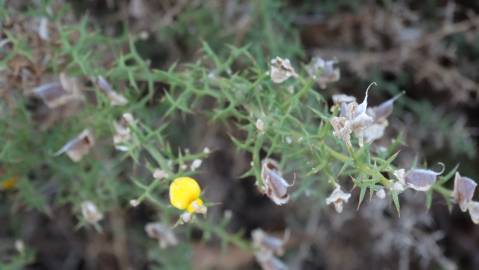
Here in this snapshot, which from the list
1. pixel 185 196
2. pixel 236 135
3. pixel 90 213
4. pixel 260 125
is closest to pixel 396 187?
pixel 260 125

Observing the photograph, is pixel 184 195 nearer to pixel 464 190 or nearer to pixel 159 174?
pixel 159 174

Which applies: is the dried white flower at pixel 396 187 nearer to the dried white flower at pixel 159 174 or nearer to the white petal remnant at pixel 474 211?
the white petal remnant at pixel 474 211

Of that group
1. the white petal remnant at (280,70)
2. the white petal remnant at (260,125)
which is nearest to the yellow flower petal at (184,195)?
the white petal remnant at (260,125)

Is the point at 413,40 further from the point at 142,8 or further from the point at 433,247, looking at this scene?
the point at 142,8

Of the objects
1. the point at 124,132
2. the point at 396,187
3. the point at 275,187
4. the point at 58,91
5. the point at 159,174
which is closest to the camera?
the point at 396,187

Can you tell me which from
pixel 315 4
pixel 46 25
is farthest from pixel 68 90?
pixel 315 4

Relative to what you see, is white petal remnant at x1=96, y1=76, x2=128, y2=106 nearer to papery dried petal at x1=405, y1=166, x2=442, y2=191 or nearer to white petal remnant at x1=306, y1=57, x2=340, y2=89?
white petal remnant at x1=306, y1=57, x2=340, y2=89
